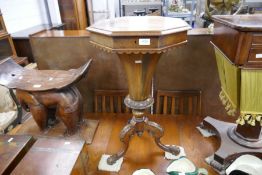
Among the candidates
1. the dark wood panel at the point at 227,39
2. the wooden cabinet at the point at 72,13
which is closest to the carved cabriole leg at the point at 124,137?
the dark wood panel at the point at 227,39

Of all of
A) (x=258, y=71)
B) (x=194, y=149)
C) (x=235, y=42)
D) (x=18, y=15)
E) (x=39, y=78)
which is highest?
(x=18, y=15)

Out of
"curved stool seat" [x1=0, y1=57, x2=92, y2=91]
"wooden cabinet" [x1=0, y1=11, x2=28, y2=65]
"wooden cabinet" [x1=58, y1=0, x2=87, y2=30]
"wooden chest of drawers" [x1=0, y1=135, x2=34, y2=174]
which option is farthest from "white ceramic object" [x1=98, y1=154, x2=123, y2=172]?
"wooden cabinet" [x1=58, y1=0, x2=87, y2=30]

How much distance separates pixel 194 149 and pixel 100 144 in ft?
2.34

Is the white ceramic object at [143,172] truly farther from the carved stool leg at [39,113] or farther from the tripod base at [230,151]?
the carved stool leg at [39,113]

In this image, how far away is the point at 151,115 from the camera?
187 centimetres

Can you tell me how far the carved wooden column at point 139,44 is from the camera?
94 centimetres

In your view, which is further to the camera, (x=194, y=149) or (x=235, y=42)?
(x=194, y=149)

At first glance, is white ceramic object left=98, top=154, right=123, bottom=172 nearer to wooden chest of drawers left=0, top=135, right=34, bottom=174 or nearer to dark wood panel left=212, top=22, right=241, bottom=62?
wooden chest of drawers left=0, top=135, right=34, bottom=174

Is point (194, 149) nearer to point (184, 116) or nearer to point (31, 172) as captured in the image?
point (184, 116)

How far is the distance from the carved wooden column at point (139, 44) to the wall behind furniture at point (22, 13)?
7.33 feet

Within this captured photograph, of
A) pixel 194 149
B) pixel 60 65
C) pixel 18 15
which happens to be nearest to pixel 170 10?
pixel 18 15

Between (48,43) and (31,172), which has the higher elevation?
(48,43)

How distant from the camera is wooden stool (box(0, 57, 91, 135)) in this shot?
138 centimetres

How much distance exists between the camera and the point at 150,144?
1.57 metres
